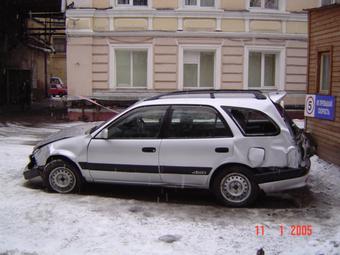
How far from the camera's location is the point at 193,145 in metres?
6.67

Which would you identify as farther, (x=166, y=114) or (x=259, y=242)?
(x=166, y=114)

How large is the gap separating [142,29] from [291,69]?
6.16 metres

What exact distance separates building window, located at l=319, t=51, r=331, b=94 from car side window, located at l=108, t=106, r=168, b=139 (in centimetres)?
449

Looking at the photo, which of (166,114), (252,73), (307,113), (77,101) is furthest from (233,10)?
(166,114)

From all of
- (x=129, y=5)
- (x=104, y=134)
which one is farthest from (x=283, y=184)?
(x=129, y=5)

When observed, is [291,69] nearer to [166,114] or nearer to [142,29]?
[142,29]

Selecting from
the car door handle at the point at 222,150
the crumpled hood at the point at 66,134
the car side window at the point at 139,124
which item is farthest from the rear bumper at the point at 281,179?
the crumpled hood at the point at 66,134

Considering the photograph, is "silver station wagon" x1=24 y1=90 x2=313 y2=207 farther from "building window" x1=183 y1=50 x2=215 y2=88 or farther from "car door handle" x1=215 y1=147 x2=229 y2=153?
"building window" x1=183 y1=50 x2=215 y2=88

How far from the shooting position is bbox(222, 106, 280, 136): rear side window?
6.58 meters

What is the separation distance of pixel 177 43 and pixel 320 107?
29.8 feet

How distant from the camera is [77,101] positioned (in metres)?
18.3

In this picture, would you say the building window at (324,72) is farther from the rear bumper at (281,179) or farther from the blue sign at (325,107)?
the rear bumper at (281,179)
